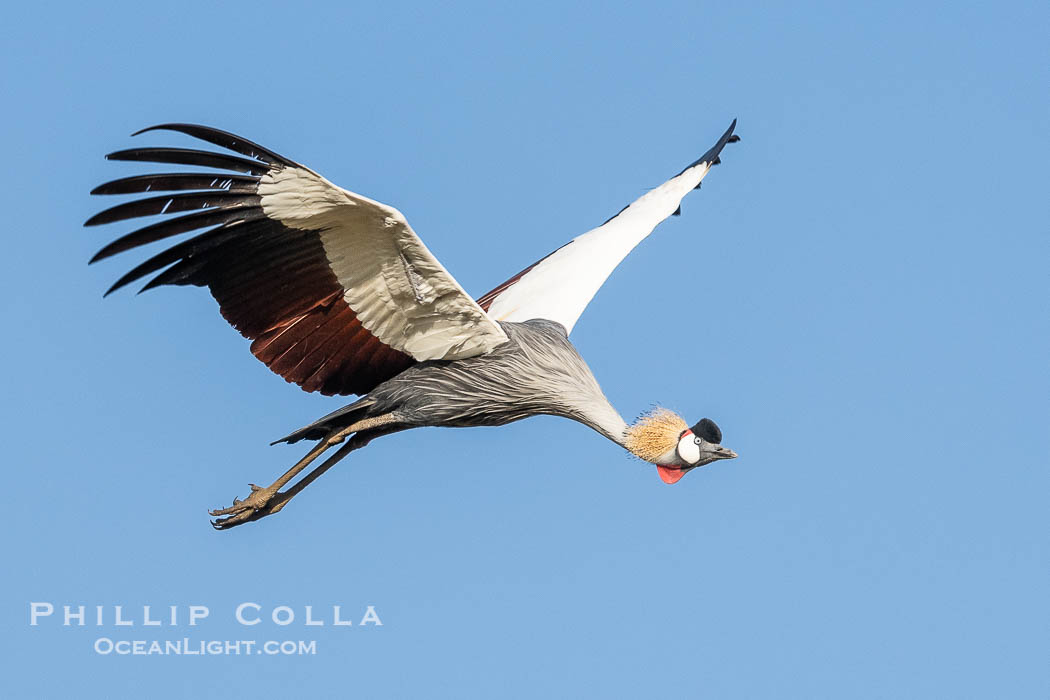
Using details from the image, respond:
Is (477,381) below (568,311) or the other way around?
below

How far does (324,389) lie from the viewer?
38.5 ft

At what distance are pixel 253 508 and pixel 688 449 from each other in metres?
3.17

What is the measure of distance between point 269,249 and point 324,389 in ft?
4.47

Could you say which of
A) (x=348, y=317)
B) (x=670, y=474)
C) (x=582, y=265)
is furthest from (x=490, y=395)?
(x=582, y=265)

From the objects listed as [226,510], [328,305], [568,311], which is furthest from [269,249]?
[568,311]

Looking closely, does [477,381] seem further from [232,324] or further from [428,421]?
[232,324]

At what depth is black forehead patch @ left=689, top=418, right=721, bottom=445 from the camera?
38.2ft

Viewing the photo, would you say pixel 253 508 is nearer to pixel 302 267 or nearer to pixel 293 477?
pixel 293 477

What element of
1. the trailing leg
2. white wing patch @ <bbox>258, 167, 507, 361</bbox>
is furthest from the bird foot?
white wing patch @ <bbox>258, 167, 507, 361</bbox>

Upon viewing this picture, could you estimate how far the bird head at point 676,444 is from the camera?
11.7m

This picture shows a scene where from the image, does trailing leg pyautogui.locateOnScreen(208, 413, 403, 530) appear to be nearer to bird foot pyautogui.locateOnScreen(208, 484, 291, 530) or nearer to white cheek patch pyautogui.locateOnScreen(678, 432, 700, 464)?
bird foot pyautogui.locateOnScreen(208, 484, 291, 530)

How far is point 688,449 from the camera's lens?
11.7 meters

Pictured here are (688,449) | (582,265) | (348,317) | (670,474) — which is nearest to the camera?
(348,317)

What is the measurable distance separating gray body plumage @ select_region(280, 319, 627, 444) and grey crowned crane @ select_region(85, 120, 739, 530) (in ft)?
0.03
